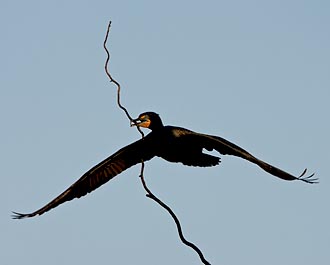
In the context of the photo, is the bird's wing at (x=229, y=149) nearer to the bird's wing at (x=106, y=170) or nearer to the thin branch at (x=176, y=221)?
the bird's wing at (x=106, y=170)

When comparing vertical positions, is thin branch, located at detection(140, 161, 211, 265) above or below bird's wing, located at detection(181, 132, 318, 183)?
below

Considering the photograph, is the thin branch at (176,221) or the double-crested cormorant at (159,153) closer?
the thin branch at (176,221)

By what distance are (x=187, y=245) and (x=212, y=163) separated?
554 cm

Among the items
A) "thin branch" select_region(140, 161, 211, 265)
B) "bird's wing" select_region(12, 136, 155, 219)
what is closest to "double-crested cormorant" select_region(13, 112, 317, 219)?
"bird's wing" select_region(12, 136, 155, 219)

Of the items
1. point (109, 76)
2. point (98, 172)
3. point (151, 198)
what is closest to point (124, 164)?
point (98, 172)

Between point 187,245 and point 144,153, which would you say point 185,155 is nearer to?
point 144,153

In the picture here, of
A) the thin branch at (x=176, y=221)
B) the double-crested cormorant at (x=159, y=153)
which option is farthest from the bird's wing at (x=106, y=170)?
the thin branch at (x=176, y=221)

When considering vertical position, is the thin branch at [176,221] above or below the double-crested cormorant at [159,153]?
below

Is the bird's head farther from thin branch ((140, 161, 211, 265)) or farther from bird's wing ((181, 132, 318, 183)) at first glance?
thin branch ((140, 161, 211, 265))

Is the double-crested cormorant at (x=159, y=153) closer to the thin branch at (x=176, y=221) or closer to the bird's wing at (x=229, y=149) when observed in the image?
the bird's wing at (x=229, y=149)

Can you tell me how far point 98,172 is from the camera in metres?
11.4

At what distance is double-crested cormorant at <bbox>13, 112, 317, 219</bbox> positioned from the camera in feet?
33.3

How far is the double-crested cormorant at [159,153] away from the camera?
33.3 ft

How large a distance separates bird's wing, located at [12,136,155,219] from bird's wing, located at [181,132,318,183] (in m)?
0.88
